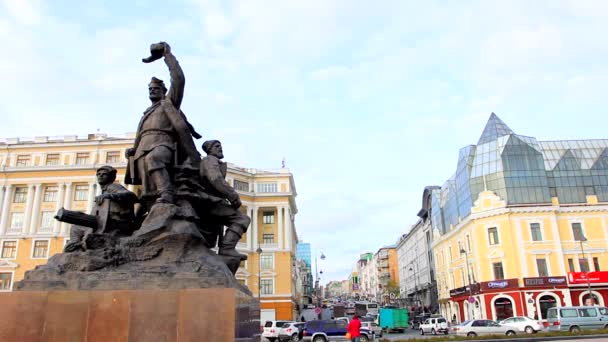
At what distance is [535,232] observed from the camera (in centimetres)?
4194

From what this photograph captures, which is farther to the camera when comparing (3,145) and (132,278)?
(3,145)

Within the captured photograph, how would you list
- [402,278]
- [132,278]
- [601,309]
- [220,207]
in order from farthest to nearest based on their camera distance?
[402,278] → [601,309] → [220,207] → [132,278]

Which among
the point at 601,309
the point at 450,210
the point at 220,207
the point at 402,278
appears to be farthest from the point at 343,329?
the point at 402,278

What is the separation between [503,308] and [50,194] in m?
47.2

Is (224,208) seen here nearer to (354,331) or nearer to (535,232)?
(354,331)

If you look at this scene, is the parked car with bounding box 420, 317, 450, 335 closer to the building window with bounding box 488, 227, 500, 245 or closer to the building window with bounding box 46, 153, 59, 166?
the building window with bounding box 488, 227, 500, 245

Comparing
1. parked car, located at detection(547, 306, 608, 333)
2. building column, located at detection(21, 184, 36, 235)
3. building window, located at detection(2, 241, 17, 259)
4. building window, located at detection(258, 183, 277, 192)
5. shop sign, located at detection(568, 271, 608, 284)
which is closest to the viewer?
parked car, located at detection(547, 306, 608, 333)

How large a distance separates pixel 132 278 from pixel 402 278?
3672 inches

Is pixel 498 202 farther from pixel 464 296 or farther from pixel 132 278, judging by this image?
pixel 132 278

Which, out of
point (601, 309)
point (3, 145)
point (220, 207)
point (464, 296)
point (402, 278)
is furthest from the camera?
point (402, 278)

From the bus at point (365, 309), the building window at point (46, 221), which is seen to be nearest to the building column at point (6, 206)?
the building window at point (46, 221)

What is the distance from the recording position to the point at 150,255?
5.71 meters

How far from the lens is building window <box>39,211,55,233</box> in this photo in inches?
1897

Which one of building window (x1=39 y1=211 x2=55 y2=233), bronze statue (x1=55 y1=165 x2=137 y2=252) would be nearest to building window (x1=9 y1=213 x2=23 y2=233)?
building window (x1=39 y1=211 x2=55 y2=233)
